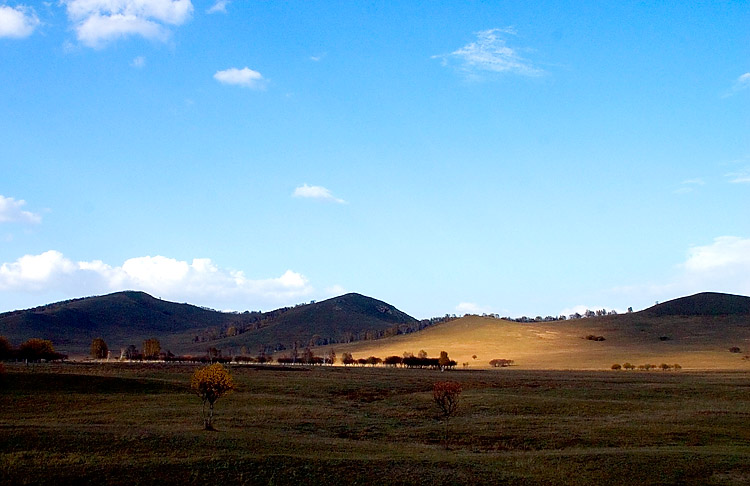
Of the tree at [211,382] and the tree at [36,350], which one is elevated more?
the tree at [36,350]

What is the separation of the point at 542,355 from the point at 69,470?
575ft

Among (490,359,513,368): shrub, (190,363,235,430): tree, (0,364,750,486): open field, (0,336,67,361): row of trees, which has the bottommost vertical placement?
(0,364,750,486): open field

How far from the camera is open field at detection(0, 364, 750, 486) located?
2909 cm

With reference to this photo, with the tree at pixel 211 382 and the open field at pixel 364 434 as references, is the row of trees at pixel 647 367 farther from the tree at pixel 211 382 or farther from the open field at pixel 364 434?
the tree at pixel 211 382

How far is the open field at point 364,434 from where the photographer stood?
2909 centimetres

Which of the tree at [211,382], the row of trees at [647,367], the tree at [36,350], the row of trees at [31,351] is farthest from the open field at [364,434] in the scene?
the row of trees at [647,367]

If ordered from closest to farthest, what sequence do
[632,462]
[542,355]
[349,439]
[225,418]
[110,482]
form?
[110,482] → [632,462] → [349,439] → [225,418] → [542,355]

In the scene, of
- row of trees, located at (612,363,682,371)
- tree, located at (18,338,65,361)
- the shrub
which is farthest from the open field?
the shrub

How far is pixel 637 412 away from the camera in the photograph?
2251 inches

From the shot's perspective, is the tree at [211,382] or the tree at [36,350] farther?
the tree at [36,350]

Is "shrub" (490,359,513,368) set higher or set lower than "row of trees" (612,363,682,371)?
higher

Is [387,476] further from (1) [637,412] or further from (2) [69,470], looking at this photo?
(1) [637,412]

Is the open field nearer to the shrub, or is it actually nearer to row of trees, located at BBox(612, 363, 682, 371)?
row of trees, located at BBox(612, 363, 682, 371)

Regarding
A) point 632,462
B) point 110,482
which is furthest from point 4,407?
point 632,462
